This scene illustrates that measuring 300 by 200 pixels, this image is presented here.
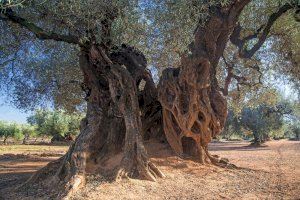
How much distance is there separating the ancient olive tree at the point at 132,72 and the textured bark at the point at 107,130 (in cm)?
3

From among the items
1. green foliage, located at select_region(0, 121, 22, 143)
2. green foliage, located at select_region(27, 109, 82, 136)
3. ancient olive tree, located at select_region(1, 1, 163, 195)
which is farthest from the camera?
green foliage, located at select_region(0, 121, 22, 143)

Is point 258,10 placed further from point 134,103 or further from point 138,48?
point 134,103

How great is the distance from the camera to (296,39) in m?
15.6

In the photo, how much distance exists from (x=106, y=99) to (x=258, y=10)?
23.3 feet

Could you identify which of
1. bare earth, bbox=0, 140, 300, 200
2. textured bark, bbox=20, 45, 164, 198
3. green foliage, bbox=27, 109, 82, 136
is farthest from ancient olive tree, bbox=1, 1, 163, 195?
green foliage, bbox=27, 109, 82, 136

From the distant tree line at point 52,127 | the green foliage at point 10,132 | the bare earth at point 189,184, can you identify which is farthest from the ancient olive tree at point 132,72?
the green foliage at point 10,132

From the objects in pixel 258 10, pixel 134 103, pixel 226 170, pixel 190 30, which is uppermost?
pixel 258 10

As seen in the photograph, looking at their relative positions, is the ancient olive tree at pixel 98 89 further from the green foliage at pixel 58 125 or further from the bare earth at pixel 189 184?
the green foliage at pixel 58 125

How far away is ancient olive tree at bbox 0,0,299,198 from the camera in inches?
433

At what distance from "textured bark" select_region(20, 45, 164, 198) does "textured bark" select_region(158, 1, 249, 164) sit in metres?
1.51

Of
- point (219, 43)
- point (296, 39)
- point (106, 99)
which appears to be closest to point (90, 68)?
point (106, 99)

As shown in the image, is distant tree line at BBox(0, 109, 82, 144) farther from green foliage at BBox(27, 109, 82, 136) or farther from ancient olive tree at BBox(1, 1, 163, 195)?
ancient olive tree at BBox(1, 1, 163, 195)

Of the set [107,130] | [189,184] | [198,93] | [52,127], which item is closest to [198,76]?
[198,93]

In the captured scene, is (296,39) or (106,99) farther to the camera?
(296,39)
